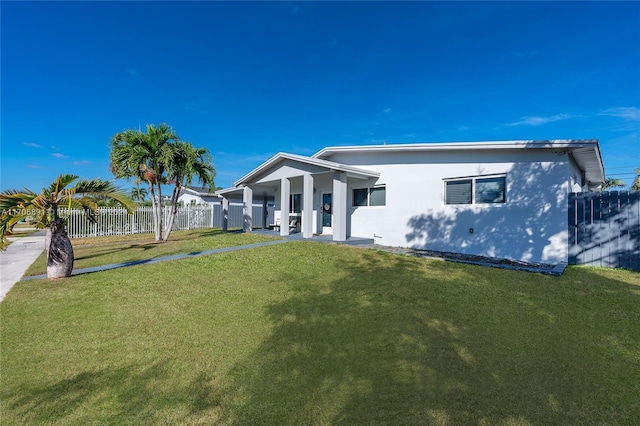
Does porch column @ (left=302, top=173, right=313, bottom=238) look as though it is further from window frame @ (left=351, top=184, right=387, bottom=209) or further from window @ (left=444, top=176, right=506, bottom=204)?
window @ (left=444, top=176, right=506, bottom=204)

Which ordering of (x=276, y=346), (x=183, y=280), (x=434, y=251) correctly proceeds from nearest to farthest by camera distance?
(x=276, y=346)
(x=183, y=280)
(x=434, y=251)

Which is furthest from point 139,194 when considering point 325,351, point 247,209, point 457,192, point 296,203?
point 325,351

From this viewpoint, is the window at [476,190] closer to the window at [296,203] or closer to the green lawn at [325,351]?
the green lawn at [325,351]

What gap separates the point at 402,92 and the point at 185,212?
1936 centimetres

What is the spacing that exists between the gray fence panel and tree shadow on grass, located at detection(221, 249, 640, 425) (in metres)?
2.42

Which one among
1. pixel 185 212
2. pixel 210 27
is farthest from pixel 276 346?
pixel 185 212

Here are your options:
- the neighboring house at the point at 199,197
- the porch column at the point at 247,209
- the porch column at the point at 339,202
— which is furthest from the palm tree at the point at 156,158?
the neighboring house at the point at 199,197

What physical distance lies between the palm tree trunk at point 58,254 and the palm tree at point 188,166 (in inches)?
277

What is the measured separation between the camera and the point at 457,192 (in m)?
10.5

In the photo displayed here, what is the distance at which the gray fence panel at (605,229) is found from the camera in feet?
25.4

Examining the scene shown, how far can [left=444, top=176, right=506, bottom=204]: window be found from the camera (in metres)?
9.59

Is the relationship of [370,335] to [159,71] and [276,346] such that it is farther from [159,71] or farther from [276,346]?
[159,71]

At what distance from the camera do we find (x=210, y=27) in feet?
47.8

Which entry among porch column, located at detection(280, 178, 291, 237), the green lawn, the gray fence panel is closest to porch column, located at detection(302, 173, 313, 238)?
porch column, located at detection(280, 178, 291, 237)
